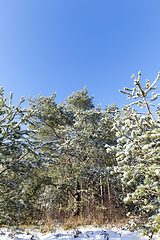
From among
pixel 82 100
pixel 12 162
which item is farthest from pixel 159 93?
pixel 82 100

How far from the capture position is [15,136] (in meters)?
4.11

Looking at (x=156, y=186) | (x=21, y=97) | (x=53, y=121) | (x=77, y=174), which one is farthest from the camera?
(x=53, y=121)

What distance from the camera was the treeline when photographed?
108 inches

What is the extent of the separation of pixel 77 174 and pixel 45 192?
509 cm

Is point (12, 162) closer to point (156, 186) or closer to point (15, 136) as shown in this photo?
point (15, 136)

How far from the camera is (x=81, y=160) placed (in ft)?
28.8

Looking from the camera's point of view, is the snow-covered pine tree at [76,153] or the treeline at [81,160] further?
the snow-covered pine tree at [76,153]

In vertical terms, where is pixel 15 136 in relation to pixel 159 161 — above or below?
above

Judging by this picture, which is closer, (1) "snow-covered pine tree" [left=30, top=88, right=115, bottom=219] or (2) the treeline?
(2) the treeline

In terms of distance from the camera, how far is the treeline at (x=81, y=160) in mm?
2754

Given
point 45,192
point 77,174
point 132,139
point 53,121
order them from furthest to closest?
Answer: point 45,192 < point 53,121 < point 77,174 < point 132,139

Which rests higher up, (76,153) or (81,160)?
(76,153)

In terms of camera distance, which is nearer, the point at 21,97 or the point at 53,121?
the point at 21,97

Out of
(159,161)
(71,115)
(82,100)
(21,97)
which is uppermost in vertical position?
(82,100)
